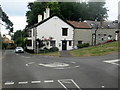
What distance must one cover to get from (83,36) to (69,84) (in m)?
37.6

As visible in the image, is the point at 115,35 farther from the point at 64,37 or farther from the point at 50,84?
the point at 50,84

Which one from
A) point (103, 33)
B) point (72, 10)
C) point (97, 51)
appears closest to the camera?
point (97, 51)

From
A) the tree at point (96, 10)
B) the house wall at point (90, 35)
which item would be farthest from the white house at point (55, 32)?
the tree at point (96, 10)


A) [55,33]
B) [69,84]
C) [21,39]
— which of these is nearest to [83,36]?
[55,33]

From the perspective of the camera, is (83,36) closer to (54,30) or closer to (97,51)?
(54,30)

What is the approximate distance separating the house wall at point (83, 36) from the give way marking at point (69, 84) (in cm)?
3529

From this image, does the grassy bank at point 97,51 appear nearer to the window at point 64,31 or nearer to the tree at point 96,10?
the window at point 64,31

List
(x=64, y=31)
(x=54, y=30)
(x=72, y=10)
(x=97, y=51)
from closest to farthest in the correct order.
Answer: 1. (x=97, y=51)
2. (x=54, y=30)
3. (x=64, y=31)
4. (x=72, y=10)

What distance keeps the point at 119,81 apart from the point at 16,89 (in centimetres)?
585

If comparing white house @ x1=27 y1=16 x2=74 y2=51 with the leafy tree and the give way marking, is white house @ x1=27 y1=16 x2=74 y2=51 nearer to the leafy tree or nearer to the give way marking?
the leafy tree

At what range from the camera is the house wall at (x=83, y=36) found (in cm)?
4850

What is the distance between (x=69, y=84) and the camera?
41.0 ft

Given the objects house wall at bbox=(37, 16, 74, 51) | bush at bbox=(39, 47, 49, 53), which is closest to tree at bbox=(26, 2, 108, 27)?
house wall at bbox=(37, 16, 74, 51)

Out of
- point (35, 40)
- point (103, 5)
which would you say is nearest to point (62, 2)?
point (103, 5)
